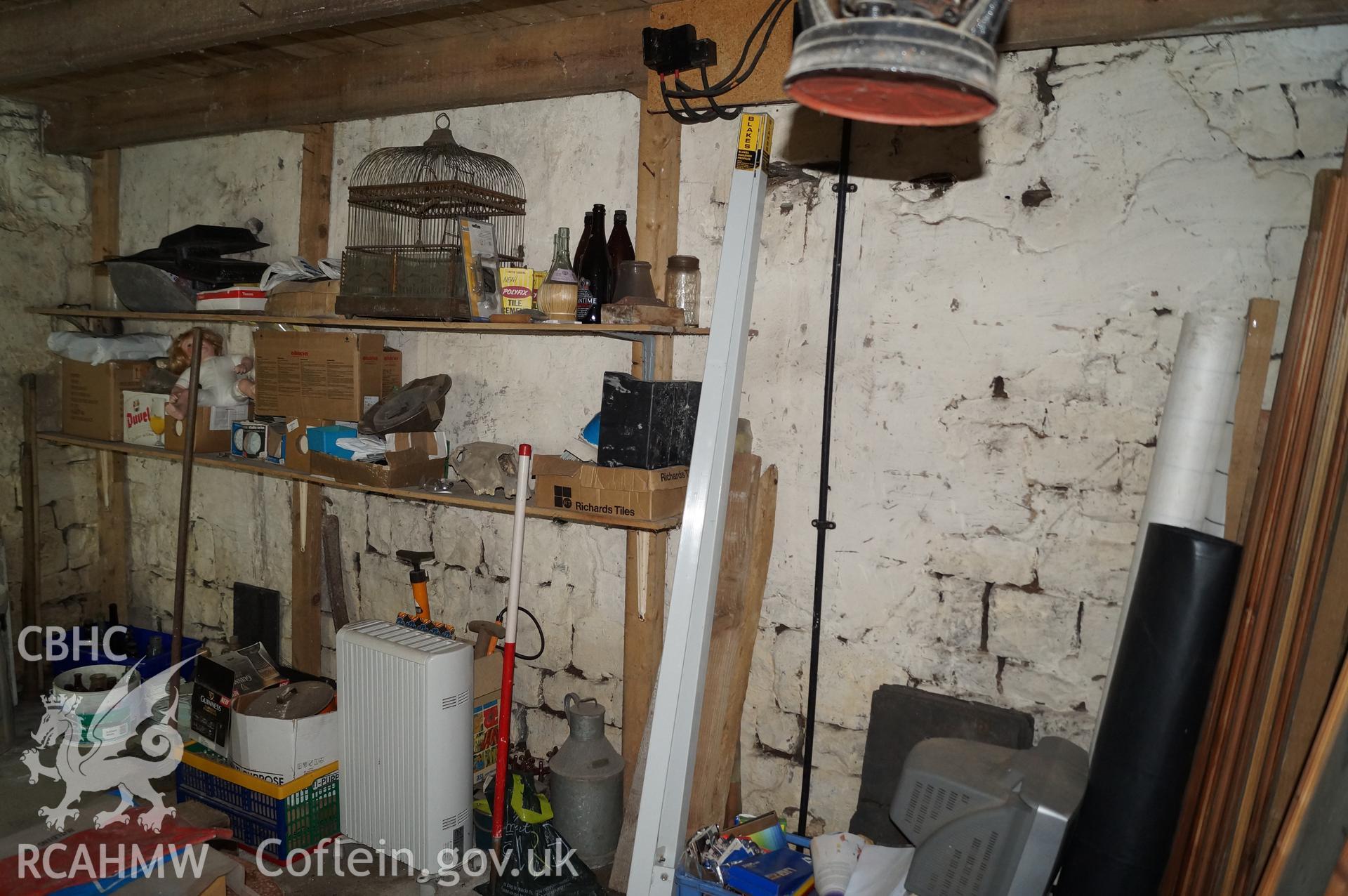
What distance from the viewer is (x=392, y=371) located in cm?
315

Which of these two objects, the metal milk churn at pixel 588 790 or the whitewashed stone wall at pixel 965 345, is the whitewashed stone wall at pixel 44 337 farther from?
the metal milk churn at pixel 588 790

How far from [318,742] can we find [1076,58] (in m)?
2.95

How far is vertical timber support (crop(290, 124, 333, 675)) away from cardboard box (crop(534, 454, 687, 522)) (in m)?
1.29

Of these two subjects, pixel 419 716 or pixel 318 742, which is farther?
pixel 318 742

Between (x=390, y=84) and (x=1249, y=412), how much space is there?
2.70 m

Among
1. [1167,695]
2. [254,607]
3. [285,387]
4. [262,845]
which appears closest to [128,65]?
[285,387]

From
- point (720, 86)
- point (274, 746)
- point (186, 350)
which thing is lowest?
point (274, 746)

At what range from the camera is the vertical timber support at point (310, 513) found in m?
3.27

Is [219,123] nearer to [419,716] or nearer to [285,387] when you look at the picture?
[285,387]

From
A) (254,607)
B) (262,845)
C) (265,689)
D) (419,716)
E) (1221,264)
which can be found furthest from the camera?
(254,607)

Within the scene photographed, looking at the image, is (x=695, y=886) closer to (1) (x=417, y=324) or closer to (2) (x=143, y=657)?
(1) (x=417, y=324)

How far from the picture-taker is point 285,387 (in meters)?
3.13

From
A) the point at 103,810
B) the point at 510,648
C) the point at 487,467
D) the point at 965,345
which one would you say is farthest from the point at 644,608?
the point at 103,810

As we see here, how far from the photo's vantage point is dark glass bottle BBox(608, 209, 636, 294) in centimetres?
264
